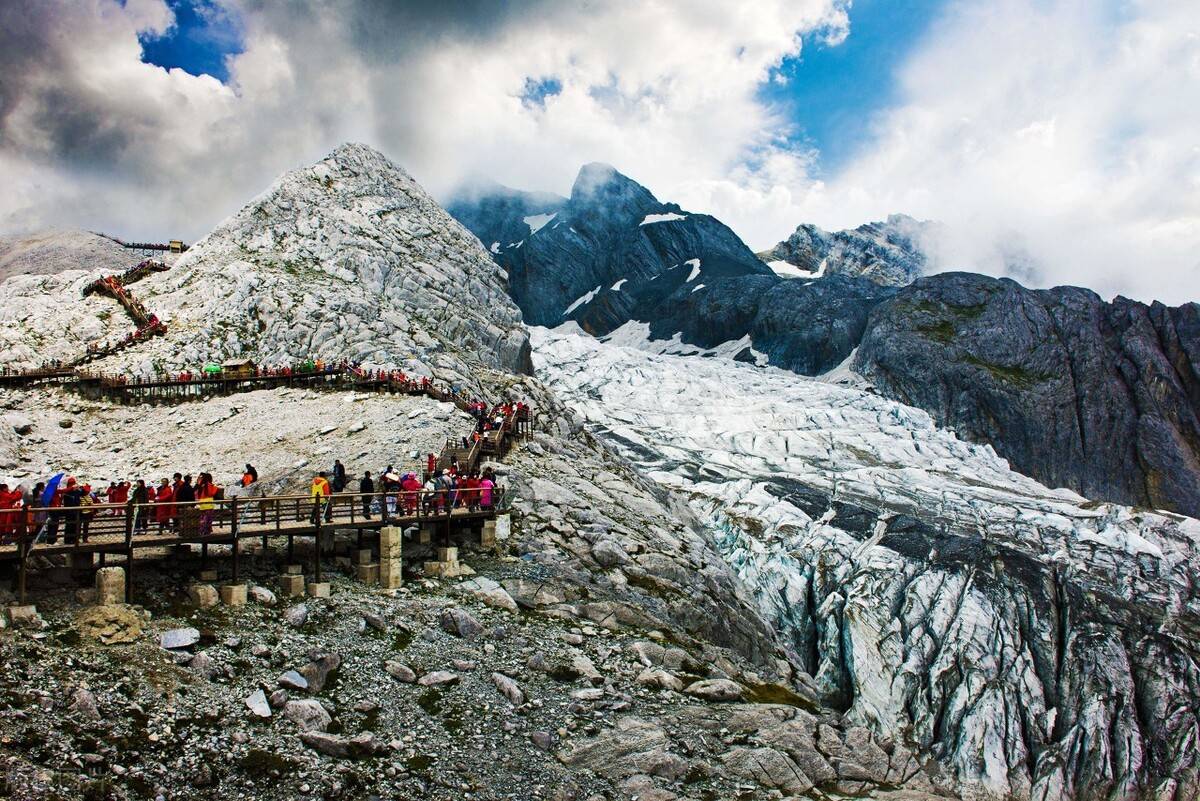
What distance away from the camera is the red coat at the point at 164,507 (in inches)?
774

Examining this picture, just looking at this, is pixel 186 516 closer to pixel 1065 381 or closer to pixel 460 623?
pixel 460 623

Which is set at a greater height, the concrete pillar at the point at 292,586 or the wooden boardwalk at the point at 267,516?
the wooden boardwalk at the point at 267,516

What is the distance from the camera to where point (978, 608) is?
6575 cm

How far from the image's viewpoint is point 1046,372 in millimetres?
146875

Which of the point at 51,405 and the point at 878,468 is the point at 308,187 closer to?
the point at 51,405

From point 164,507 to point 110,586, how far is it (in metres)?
2.91

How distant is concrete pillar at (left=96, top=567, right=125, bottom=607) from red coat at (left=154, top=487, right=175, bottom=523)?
1911 millimetres

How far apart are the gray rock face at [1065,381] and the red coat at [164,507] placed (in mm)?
147784

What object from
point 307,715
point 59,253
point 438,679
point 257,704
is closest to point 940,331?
point 438,679

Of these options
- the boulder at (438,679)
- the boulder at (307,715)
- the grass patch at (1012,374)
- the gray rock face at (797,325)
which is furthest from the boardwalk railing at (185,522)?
the gray rock face at (797,325)

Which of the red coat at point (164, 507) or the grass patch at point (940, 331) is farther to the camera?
the grass patch at point (940, 331)

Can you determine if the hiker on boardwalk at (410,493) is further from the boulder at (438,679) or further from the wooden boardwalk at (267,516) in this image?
the boulder at (438,679)

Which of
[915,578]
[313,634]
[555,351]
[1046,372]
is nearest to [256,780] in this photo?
[313,634]

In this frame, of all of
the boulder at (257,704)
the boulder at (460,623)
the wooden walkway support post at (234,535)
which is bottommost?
the boulder at (257,704)
